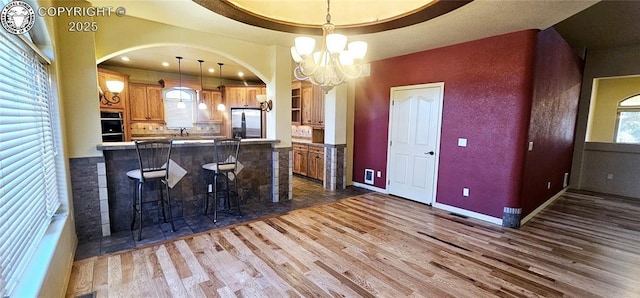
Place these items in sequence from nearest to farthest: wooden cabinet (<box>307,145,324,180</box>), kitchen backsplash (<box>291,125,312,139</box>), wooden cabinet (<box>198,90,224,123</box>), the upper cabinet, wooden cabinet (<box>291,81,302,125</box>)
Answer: the upper cabinet
wooden cabinet (<box>307,145,324,180</box>)
kitchen backsplash (<box>291,125,312,139</box>)
wooden cabinet (<box>291,81,302,125</box>)
wooden cabinet (<box>198,90,224,123</box>)

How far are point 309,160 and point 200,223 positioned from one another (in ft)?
10.2

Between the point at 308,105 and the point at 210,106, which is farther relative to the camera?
the point at 210,106

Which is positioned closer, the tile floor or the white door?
the tile floor

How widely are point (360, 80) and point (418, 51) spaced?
131 cm

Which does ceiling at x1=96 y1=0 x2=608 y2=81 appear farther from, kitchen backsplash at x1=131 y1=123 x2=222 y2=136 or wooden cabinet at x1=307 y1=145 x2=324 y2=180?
kitchen backsplash at x1=131 y1=123 x2=222 y2=136

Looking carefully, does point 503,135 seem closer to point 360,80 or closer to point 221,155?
point 360,80

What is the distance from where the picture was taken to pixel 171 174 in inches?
137

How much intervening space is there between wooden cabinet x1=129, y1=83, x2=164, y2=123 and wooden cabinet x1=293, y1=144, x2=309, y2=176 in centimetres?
343

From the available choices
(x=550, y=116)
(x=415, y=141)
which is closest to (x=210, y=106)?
(x=415, y=141)

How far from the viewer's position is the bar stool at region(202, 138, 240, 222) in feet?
11.8

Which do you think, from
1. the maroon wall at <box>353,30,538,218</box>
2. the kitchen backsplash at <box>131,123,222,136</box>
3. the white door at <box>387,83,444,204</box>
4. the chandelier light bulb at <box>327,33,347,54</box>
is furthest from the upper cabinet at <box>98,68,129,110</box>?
the maroon wall at <box>353,30,538,218</box>

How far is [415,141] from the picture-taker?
15.1ft

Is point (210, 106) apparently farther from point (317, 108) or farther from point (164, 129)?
point (317, 108)

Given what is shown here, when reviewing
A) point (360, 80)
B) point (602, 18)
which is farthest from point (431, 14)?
point (602, 18)
